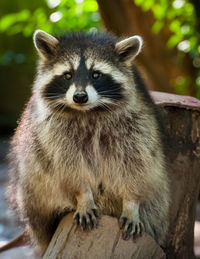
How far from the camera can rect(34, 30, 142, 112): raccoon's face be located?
2.97m

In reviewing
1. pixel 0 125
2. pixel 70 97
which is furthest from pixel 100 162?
pixel 0 125

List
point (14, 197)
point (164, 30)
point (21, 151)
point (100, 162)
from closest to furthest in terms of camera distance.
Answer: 1. point (100, 162)
2. point (21, 151)
3. point (14, 197)
4. point (164, 30)

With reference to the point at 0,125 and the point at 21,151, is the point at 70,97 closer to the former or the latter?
the point at 21,151

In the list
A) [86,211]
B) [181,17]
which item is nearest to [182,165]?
[86,211]

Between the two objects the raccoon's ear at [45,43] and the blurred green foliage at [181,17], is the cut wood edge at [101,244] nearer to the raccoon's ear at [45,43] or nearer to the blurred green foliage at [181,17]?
the raccoon's ear at [45,43]

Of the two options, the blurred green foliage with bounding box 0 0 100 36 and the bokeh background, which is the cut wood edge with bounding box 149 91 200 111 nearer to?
the bokeh background

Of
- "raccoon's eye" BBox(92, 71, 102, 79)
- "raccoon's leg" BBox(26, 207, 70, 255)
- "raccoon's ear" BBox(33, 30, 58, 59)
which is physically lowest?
"raccoon's leg" BBox(26, 207, 70, 255)

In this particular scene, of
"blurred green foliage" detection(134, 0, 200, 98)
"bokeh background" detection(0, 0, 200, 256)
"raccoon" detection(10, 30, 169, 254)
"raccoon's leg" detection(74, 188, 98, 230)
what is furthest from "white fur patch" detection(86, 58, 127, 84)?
"blurred green foliage" detection(134, 0, 200, 98)

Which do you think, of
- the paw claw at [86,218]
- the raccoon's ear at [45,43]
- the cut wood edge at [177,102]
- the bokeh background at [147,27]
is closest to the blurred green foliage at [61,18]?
the bokeh background at [147,27]

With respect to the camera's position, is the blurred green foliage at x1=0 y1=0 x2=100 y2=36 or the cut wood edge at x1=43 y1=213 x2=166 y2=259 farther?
the blurred green foliage at x1=0 y1=0 x2=100 y2=36

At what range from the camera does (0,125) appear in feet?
32.0

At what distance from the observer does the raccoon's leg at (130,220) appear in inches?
120

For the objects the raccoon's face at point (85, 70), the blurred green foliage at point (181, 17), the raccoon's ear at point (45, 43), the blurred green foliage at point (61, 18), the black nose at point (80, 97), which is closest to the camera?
the black nose at point (80, 97)

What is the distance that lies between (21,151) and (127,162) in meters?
0.73
